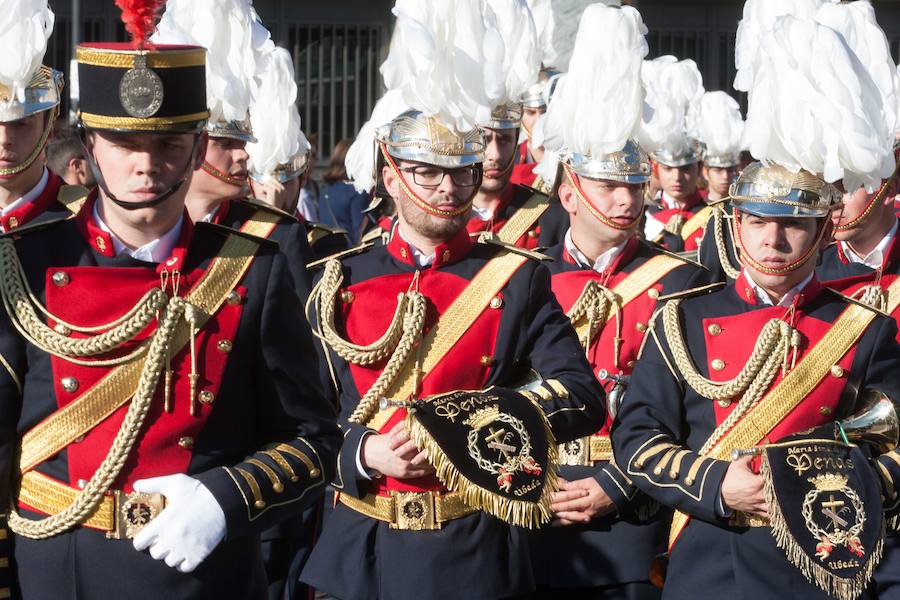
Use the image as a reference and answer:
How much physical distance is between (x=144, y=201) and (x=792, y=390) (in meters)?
2.26

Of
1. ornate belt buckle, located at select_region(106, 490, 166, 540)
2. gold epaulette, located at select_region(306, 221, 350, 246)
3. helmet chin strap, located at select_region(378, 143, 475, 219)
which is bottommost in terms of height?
gold epaulette, located at select_region(306, 221, 350, 246)

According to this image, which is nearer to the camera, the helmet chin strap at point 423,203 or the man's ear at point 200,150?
the man's ear at point 200,150

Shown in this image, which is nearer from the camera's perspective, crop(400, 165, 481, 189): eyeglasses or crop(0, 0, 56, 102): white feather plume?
crop(400, 165, 481, 189): eyeglasses

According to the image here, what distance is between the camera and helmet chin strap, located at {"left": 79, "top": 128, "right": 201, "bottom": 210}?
3855mm

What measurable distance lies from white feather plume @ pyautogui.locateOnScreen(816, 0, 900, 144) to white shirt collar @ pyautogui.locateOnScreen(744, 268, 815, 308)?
5.81ft

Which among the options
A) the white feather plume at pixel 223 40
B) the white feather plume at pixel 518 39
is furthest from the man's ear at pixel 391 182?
the white feather plume at pixel 518 39

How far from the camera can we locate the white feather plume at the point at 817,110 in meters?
5.46

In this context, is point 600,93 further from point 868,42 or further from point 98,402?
point 98,402

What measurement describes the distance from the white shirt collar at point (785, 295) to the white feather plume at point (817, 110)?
0.34 metres

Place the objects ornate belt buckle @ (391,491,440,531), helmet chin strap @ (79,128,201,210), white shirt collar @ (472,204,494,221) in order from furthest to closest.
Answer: white shirt collar @ (472,204,494,221)
ornate belt buckle @ (391,491,440,531)
helmet chin strap @ (79,128,201,210)

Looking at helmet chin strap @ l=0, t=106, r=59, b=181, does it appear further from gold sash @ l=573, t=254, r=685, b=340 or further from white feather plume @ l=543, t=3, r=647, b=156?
gold sash @ l=573, t=254, r=685, b=340

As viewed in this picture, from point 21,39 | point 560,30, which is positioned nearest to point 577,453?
point 21,39

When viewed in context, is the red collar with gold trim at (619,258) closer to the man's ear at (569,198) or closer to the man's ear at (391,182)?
the man's ear at (569,198)

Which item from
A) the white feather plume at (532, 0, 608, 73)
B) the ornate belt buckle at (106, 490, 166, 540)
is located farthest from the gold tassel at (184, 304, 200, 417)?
the white feather plume at (532, 0, 608, 73)
